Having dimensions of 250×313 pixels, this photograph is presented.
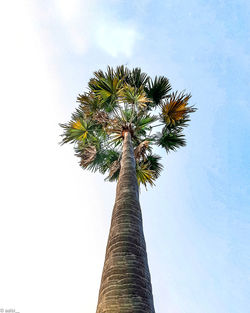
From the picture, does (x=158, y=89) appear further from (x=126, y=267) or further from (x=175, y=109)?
(x=126, y=267)

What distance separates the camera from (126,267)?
2541mm

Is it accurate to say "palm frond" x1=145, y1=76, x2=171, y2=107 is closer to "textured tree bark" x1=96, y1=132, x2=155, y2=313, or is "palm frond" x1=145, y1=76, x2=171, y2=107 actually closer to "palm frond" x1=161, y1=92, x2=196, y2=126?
"palm frond" x1=161, y1=92, x2=196, y2=126

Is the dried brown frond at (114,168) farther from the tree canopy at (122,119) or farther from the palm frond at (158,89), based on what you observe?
the palm frond at (158,89)

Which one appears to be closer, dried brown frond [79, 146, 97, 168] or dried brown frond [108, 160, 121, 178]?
dried brown frond [108, 160, 121, 178]

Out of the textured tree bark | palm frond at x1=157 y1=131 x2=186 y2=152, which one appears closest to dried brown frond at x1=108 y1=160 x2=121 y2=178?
palm frond at x1=157 y1=131 x2=186 y2=152

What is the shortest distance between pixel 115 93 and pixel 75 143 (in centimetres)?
293

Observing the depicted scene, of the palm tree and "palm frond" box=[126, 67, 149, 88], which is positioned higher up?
"palm frond" box=[126, 67, 149, 88]

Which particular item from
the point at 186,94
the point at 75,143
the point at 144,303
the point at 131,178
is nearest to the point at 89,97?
the point at 75,143

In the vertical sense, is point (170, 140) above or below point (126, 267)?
above

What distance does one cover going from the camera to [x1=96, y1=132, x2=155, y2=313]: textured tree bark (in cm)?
219

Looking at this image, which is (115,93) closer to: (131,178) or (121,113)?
(121,113)

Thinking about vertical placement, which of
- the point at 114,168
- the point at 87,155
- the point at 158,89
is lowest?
the point at 114,168

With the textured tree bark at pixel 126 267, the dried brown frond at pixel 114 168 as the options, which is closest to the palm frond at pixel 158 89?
the dried brown frond at pixel 114 168

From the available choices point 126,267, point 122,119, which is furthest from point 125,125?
point 126,267
